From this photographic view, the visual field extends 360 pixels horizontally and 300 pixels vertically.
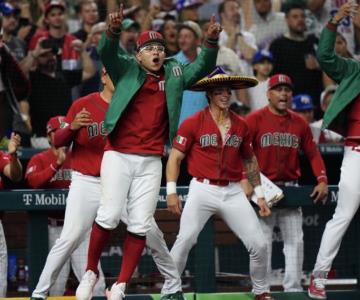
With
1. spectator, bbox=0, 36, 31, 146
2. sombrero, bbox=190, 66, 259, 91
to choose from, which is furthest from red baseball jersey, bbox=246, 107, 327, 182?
spectator, bbox=0, 36, 31, 146

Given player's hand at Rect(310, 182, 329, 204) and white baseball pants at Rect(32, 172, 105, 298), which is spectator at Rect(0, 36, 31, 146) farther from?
player's hand at Rect(310, 182, 329, 204)

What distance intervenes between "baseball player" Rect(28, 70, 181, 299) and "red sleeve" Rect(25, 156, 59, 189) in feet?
1.86

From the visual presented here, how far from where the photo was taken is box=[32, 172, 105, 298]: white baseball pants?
28.0 ft

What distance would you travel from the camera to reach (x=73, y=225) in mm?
8586

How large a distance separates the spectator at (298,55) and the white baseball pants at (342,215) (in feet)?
10.6

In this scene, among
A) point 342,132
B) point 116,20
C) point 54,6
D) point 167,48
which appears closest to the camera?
point 116,20

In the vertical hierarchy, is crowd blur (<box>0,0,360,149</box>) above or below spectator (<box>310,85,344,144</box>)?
above

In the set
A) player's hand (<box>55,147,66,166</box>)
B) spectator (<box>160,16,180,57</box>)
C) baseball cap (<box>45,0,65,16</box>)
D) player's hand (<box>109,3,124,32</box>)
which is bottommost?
player's hand (<box>55,147,66,166</box>)

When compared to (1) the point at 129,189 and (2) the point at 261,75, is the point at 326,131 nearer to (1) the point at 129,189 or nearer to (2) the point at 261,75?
(2) the point at 261,75

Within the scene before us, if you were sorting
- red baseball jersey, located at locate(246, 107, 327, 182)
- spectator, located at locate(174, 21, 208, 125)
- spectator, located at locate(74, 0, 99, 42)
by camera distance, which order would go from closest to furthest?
red baseball jersey, located at locate(246, 107, 327, 182), spectator, located at locate(174, 21, 208, 125), spectator, located at locate(74, 0, 99, 42)

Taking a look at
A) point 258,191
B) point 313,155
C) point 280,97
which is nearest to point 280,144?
point 313,155

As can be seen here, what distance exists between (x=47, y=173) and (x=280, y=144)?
1.97 meters

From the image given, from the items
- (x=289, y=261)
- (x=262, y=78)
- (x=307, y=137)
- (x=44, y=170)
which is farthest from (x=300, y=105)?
(x=44, y=170)

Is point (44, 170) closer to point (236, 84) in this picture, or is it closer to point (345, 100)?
point (236, 84)
